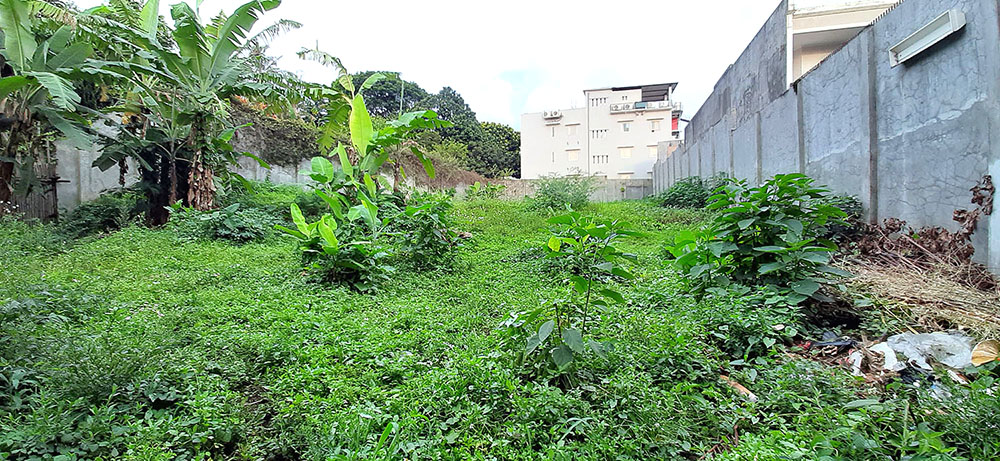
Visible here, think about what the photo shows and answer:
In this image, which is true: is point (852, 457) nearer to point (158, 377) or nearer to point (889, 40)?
point (158, 377)

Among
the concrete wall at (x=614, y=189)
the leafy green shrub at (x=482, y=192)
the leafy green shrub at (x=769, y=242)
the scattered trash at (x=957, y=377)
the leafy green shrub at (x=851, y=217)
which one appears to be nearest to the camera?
the scattered trash at (x=957, y=377)

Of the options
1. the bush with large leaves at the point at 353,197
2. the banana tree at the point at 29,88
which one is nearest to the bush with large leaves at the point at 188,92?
the banana tree at the point at 29,88

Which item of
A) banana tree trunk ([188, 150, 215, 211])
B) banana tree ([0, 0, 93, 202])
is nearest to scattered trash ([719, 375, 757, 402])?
banana tree ([0, 0, 93, 202])

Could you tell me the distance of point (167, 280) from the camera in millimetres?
3445

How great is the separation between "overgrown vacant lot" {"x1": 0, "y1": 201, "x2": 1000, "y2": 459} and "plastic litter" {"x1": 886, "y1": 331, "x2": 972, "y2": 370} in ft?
1.16

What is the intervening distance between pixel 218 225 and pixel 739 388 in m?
5.85

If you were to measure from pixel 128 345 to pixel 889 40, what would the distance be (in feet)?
18.6

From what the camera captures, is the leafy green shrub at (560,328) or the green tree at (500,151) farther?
the green tree at (500,151)

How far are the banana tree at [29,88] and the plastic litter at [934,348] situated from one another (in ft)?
21.8

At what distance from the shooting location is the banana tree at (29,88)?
176 inches

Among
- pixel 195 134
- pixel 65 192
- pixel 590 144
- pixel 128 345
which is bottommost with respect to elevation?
pixel 128 345

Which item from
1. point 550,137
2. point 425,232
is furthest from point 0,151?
point 550,137

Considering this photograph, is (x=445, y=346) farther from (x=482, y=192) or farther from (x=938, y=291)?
(x=482, y=192)

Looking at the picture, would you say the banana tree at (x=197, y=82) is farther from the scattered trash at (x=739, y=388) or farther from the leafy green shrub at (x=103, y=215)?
the scattered trash at (x=739, y=388)
